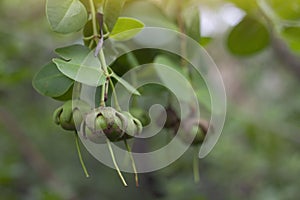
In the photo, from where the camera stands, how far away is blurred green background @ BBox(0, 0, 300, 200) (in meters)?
1.83

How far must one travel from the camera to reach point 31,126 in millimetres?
2174

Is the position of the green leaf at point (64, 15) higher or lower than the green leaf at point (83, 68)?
higher

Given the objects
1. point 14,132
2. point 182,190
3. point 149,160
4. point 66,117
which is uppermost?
point 66,117

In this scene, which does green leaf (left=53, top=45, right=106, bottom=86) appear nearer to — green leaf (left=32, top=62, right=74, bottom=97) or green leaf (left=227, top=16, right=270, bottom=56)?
green leaf (left=32, top=62, right=74, bottom=97)

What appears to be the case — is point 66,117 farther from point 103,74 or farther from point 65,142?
point 65,142

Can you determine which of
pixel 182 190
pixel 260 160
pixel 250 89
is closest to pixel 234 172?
pixel 260 160

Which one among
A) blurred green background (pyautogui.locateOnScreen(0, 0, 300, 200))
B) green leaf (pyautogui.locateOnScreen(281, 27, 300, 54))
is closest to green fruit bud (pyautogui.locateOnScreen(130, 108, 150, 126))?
green leaf (pyautogui.locateOnScreen(281, 27, 300, 54))

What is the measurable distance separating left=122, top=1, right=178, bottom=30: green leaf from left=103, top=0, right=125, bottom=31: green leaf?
27cm

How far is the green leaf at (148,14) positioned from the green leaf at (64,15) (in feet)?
1.02

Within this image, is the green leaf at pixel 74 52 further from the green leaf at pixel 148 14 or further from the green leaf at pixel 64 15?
the green leaf at pixel 148 14

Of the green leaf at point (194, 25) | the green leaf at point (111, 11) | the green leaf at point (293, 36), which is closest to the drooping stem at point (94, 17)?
the green leaf at point (111, 11)

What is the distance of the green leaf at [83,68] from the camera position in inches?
26.1

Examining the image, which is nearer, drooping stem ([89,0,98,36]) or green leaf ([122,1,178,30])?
drooping stem ([89,0,98,36])

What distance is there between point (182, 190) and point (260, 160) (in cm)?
30
